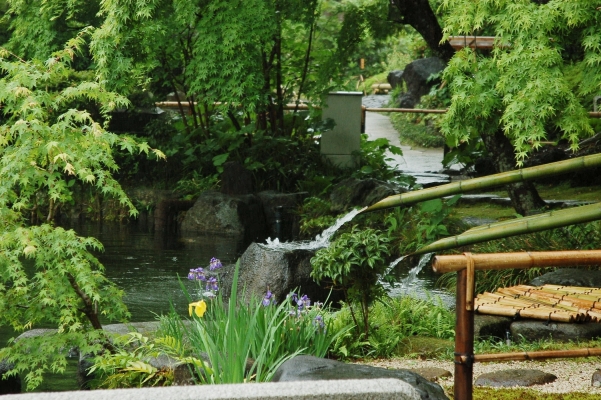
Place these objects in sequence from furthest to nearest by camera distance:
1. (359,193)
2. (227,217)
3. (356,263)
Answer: (227,217)
(359,193)
(356,263)

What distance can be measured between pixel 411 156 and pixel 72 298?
1706cm

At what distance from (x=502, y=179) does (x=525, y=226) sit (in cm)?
24

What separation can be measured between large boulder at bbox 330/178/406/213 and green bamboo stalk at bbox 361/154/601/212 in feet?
35.7

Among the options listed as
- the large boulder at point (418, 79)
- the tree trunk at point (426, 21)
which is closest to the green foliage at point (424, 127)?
the large boulder at point (418, 79)

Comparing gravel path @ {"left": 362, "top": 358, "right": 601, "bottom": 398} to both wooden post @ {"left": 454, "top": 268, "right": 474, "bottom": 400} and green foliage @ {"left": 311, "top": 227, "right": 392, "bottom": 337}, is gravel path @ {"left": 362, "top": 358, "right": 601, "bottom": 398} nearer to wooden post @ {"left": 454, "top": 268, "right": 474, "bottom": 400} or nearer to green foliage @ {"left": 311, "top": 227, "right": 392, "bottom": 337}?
green foliage @ {"left": 311, "top": 227, "right": 392, "bottom": 337}

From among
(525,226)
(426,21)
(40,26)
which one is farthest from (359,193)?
(525,226)

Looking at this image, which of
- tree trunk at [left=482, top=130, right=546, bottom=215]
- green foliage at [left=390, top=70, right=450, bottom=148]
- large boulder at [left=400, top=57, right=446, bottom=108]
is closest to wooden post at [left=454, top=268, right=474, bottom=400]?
tree trunk at [left=482, top=130, right=546, bottom=215]

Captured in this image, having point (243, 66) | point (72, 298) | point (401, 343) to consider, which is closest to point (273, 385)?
point (72, 298)

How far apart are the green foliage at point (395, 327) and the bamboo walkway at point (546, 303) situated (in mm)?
387

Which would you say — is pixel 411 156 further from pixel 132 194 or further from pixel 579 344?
pixel 579 344

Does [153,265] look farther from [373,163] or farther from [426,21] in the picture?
[373,163]

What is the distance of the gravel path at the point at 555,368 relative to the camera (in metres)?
4.87

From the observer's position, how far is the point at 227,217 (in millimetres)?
14523

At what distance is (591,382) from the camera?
495 cm
